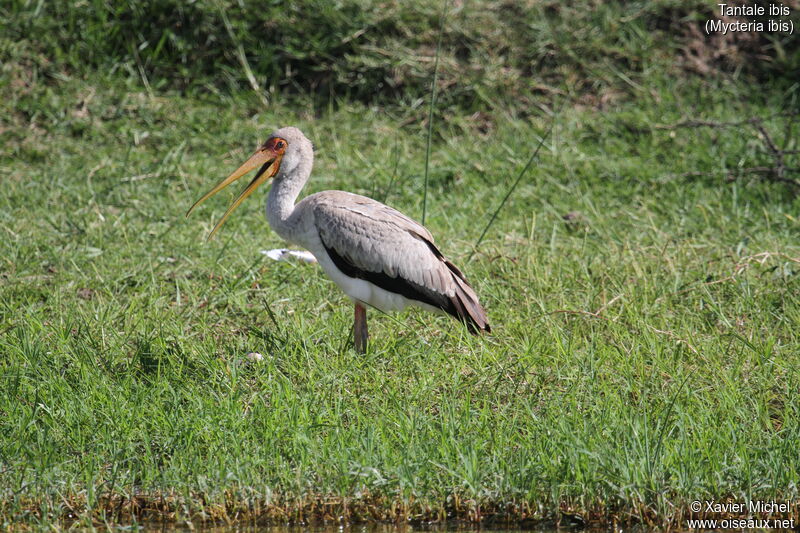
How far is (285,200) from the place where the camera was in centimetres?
518

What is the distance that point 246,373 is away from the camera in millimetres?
4609

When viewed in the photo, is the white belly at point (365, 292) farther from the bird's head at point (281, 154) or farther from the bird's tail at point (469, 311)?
the bird's head at point (281, 154)

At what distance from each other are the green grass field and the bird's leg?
83 mm

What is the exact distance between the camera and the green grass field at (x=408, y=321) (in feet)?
12.1

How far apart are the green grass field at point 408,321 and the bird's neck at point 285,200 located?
48 cm

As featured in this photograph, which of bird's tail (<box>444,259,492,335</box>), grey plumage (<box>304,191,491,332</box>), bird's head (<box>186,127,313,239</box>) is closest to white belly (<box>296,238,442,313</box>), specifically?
grey plumage (<box>304,191,491,332</box>)

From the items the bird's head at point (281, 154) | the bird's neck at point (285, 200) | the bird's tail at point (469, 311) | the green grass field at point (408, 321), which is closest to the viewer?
the green grass field at point (408, 321)

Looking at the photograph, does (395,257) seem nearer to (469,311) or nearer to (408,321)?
(469,311)

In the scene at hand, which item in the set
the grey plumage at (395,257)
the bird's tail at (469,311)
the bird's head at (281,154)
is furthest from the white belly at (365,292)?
the bird's head at (281,154)

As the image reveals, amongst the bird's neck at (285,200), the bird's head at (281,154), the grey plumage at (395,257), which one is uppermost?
the bird's head at (281,154)

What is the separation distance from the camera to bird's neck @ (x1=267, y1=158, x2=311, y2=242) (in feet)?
16.8

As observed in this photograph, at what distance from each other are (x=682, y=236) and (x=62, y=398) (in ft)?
13.1

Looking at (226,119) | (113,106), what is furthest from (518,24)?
(113,106)

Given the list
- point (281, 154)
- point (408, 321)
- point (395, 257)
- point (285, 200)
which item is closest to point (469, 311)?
point (395, 257)
